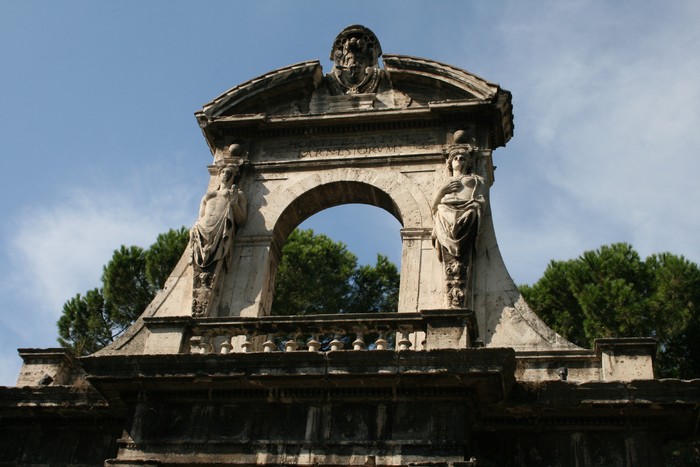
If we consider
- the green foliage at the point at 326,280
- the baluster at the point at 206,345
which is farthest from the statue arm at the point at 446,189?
the green foliage at the point at 326,280

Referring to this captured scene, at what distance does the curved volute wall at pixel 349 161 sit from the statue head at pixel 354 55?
0.35 metres

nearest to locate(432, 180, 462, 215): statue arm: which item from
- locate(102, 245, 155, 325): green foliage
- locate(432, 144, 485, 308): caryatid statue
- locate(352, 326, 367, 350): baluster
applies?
locate(432, 144, 485, 308): caryatid statue

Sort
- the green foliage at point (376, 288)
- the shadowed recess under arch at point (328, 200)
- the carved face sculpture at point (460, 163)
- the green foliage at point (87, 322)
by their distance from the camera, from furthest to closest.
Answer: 1. the green foliage at point (376, 288)
2. the green foliage at point (87, 322)
3. the shadowed recess under arch at point (328, 200)
4. the carved face sculpture at point (460, 163)

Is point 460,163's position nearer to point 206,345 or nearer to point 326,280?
point 206,345

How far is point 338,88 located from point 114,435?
6.97m

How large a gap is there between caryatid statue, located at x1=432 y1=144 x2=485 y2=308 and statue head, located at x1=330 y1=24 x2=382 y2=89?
3194 millimetres

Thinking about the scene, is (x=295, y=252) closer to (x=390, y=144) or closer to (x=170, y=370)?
(x=390, y=144)

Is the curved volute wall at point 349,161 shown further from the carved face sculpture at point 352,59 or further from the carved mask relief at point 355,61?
the carved face sculpture at point 352,59

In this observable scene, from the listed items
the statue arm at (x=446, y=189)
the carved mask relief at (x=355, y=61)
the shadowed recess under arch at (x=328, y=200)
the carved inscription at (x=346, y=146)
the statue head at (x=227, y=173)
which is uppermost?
the carved mask relief at (x=355, y=61)

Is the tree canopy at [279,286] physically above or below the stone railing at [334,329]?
above

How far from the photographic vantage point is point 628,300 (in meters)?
17.3

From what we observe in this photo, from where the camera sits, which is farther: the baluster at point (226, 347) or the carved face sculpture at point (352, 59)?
the carved face sculpture at point (352, 59)

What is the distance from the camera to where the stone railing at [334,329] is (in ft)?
36.5

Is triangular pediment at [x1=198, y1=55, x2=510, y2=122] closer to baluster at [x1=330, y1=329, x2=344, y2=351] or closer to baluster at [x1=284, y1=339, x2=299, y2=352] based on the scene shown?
baluster at [x1=330, y1=329, x2=344, y2=351]
